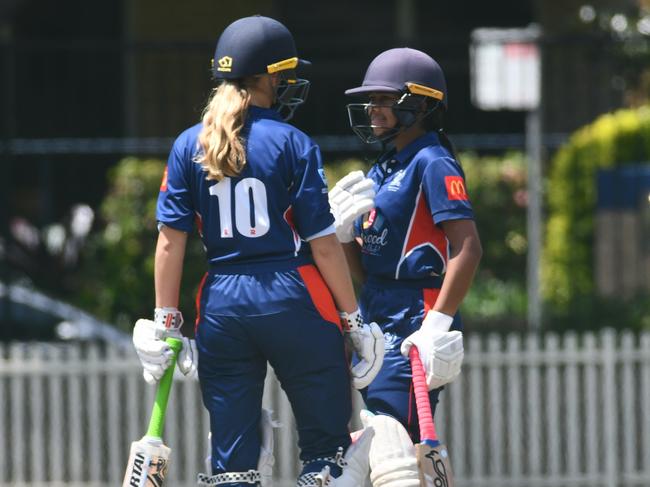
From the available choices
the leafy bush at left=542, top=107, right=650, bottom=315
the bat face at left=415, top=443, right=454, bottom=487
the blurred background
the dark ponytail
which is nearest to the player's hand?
the bat face at left=415, top=443, right=454, bottom=487

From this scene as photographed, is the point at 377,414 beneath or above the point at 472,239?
beneath

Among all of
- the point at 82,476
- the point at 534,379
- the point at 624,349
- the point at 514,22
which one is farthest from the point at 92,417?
the point at 514,22

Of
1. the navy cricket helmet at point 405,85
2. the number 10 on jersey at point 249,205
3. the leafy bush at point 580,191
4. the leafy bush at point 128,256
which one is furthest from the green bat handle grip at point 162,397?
the leafy bush at point 580,191

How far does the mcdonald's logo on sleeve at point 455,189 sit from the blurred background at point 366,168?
1087 millimetres

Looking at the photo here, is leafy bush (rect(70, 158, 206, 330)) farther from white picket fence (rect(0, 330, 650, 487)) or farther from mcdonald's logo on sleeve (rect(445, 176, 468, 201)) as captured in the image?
mcdonald's logo on sleeve (rect(445, 176, 468, 201))

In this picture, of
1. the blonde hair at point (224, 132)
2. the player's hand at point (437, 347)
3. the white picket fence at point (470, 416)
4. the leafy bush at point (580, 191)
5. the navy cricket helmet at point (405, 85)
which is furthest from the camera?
the leafy bush at point (580, 191)

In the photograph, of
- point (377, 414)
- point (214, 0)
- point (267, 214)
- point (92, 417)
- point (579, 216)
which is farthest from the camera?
point (214, 0)

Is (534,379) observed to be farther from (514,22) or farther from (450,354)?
(514,22)

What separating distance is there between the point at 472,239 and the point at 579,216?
5815 mm

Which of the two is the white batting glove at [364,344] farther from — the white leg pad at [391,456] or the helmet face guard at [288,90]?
the helmet face guard at [288,90]

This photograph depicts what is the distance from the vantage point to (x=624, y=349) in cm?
834

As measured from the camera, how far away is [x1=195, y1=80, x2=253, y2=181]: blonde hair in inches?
188

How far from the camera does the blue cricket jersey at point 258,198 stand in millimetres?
4812

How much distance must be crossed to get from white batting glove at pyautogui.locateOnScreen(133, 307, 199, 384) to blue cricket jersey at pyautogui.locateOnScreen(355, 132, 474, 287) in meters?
0.78
